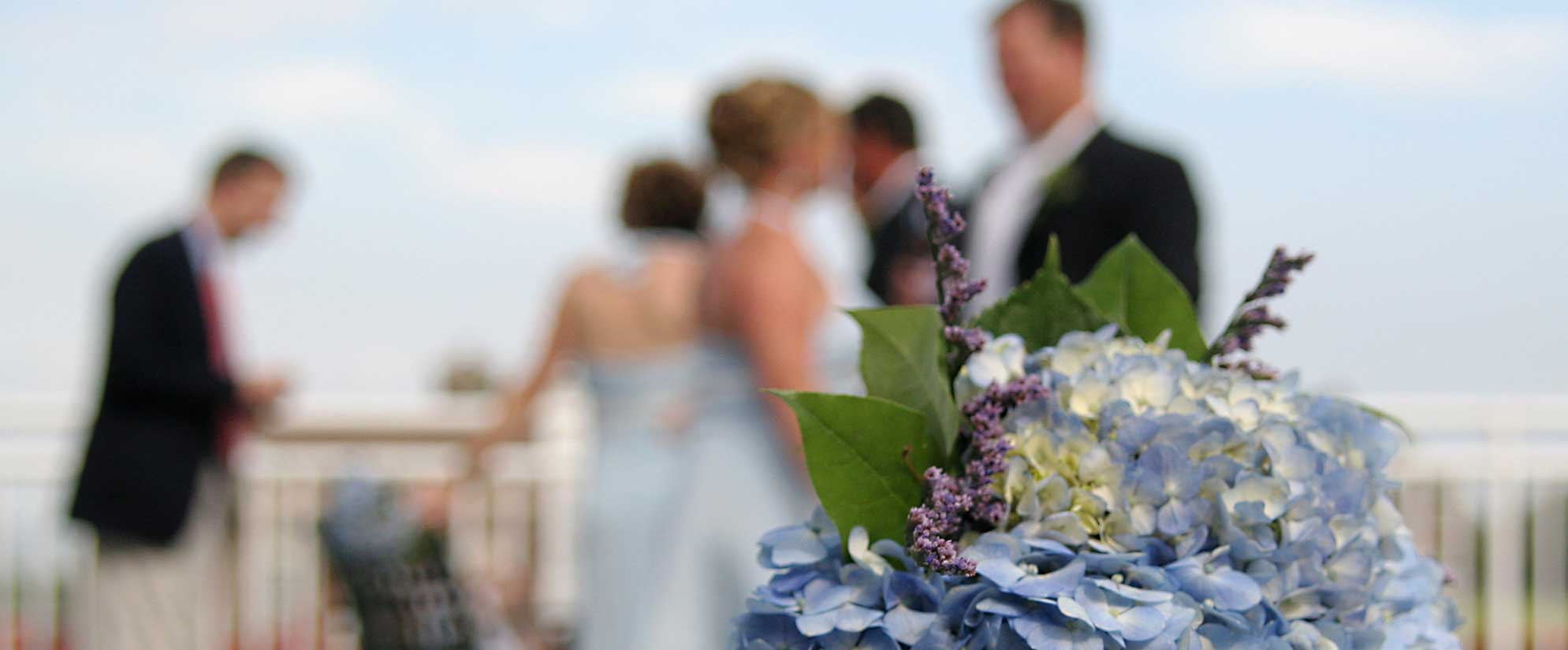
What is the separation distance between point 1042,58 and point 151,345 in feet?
7.89

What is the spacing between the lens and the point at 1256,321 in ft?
2.20

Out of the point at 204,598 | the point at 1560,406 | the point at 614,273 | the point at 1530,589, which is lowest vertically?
the point at 1530,589

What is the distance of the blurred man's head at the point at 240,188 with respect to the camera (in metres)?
3.67

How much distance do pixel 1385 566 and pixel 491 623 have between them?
8.61ft

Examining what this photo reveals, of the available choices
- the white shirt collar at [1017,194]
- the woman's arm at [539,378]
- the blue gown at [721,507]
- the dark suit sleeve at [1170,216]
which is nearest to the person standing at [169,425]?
the woman's arm at [539,378]

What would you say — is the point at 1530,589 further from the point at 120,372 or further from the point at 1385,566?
the point at 1385,566

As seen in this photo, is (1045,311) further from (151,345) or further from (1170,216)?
(151,345)

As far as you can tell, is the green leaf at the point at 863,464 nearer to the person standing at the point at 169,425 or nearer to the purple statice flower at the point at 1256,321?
the purple statice flower at the point at 1256,321

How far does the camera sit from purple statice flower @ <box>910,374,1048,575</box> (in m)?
0.55

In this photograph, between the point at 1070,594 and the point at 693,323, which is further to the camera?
the point at 693,323

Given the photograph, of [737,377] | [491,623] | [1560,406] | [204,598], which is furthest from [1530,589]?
[204,598]

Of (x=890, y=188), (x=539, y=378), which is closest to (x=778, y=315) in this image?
(x=890, y=188)

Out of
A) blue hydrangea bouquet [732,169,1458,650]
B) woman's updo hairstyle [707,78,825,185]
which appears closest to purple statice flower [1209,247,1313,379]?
blue hydrangea bouquet [732,169,1458,650]

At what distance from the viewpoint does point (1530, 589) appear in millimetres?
5836
